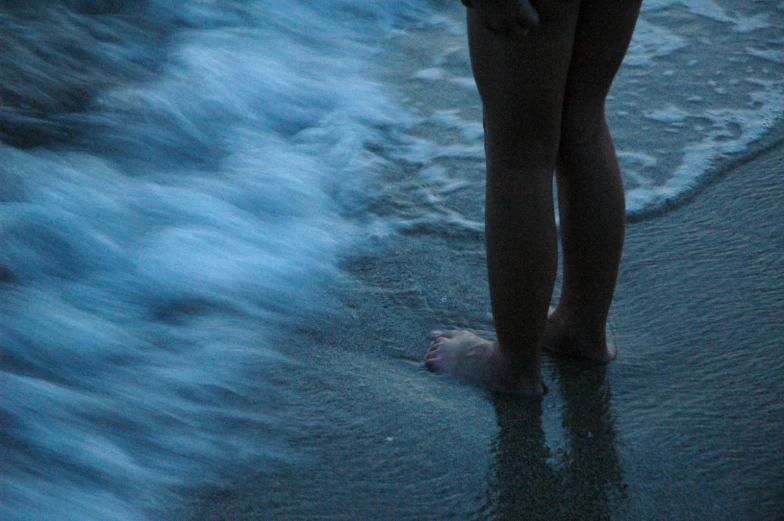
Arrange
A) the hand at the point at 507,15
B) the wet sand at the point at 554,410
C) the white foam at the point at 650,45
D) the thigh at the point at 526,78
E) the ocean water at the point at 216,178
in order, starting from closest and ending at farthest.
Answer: the hand at the point at 507,15 → the thigh at the point at 526,78 → the wet sand at the point at 554,410 → the ocean water at the point at 216,178 → the white foam at the point at 650,45

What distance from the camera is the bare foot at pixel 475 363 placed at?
199 centimetres

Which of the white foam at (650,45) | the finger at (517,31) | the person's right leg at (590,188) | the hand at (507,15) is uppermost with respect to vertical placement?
the hand at (507,15)

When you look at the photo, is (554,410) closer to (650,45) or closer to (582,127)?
(582,127)

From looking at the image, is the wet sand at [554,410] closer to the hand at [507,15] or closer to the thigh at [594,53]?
the thigh at [594,53]

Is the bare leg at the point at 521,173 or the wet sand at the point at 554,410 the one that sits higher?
the bare leg at the point at 521,173

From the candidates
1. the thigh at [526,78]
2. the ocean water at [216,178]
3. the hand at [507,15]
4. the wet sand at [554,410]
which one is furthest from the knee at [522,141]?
the ocean water at [216,178]

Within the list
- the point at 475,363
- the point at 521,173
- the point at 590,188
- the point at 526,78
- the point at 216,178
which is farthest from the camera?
the point at 216,178

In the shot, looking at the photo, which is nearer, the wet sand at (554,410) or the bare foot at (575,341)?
the wet sand at (554,410)

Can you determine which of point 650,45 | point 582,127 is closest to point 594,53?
point 582,127

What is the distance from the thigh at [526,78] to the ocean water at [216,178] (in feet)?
2.53

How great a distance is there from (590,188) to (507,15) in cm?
54

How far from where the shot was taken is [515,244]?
178cm

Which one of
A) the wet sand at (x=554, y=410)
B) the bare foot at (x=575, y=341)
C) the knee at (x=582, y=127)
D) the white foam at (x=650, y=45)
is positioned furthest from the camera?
the white foam at (x=650, y=45)

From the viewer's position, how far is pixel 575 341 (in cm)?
209
